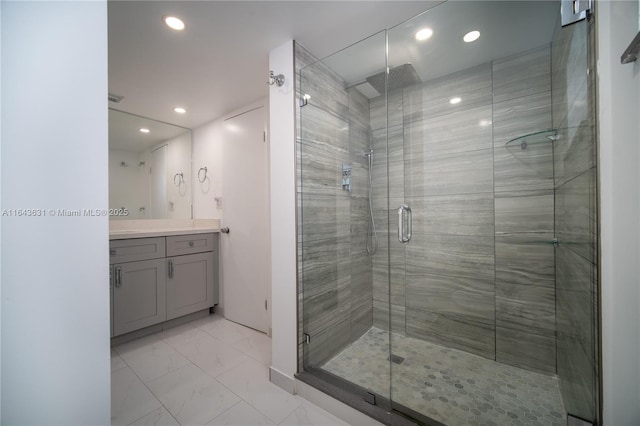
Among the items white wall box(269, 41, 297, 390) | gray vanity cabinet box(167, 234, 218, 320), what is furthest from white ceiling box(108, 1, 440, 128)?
gray vanity cabinet box(167, 234, 218, 320)

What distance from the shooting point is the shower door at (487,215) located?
49.6 inches

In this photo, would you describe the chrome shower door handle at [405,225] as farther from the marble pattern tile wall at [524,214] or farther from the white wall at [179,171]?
the white wall at [179,171]

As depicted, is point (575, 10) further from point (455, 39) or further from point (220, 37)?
point (220, 37)

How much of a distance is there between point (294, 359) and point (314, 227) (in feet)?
2.84

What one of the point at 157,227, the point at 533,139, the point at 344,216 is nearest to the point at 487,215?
the point at 533,139

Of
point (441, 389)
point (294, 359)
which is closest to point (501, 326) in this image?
point (441, 389)

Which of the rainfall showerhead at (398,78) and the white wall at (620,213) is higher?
the rainfall showerhead at (398,78)

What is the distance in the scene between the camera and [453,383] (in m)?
1.50

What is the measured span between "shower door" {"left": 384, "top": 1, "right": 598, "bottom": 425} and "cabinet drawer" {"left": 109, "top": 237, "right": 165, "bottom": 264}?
84.9 inches


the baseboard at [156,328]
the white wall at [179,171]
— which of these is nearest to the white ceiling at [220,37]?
the white wall at [179,171]

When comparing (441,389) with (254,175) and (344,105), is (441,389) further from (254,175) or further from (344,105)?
(254,175)

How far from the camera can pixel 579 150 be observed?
1000 millimetres

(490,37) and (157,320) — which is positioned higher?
(490,37)

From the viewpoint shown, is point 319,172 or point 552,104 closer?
point 552,104
